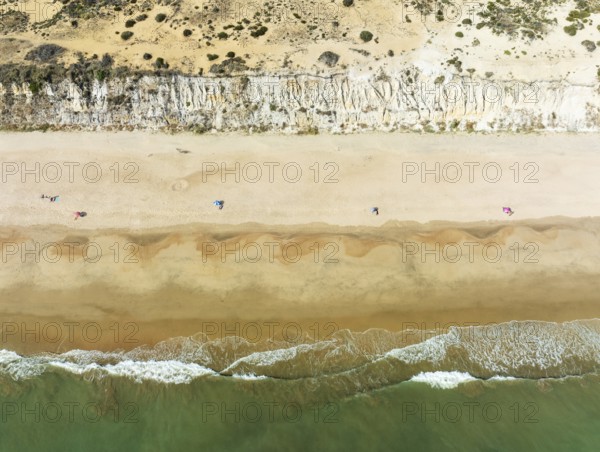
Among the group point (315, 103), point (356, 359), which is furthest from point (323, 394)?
point (315, 103)

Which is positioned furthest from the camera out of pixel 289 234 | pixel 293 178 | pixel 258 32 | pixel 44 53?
pixel 258 32

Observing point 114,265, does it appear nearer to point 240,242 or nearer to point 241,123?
point 240,242

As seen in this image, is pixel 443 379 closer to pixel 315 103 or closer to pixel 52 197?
pixel 315 103

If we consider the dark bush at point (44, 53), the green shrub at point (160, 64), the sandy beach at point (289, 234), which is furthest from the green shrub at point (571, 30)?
the dark bush at point (44, 53)

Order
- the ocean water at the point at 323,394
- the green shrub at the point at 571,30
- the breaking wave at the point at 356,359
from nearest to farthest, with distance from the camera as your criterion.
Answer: the ocean water at the point at 323,394
the breaking wave at the point at 356,359
the green shrub at the point at 571,30

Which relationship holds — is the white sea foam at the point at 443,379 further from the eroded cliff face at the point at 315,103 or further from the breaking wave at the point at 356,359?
the eroded cliff face at the point at 315,103

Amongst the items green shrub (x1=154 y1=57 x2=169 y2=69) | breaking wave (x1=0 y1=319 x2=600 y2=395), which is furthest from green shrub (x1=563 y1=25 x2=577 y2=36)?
green shrub (x1=154 y1=57 x2=169 y2=69)
